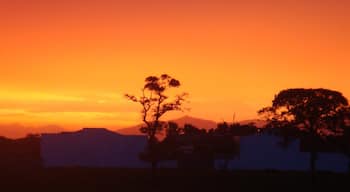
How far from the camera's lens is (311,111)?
7275 cm

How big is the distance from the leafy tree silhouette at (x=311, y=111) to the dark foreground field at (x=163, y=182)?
11424 millimetres

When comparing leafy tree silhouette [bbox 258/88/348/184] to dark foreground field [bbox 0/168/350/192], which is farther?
leafy tree silhouette [bbox 258/88/348/184]

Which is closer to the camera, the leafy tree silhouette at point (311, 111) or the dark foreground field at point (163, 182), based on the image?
the dark foreground field at point (163, 182)

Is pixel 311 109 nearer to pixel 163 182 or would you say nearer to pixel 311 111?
pixel 311 111

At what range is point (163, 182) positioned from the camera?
57.2m

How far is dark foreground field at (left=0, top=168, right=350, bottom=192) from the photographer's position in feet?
180

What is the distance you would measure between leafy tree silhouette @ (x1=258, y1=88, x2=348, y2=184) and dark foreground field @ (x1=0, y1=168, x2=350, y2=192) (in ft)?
37.5

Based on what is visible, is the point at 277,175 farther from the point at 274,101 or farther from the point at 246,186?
the point at 274,101

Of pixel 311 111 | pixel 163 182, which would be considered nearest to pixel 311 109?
pixel 311 111

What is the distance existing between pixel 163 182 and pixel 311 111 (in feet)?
74.1

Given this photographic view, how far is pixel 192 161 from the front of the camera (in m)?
83.1

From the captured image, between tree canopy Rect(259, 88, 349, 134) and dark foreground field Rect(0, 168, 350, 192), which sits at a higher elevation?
tree canopy Rect(259, 88, 349, 134)

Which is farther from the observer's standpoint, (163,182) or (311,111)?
(311,111)

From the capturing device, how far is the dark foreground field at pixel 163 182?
2162 inches
